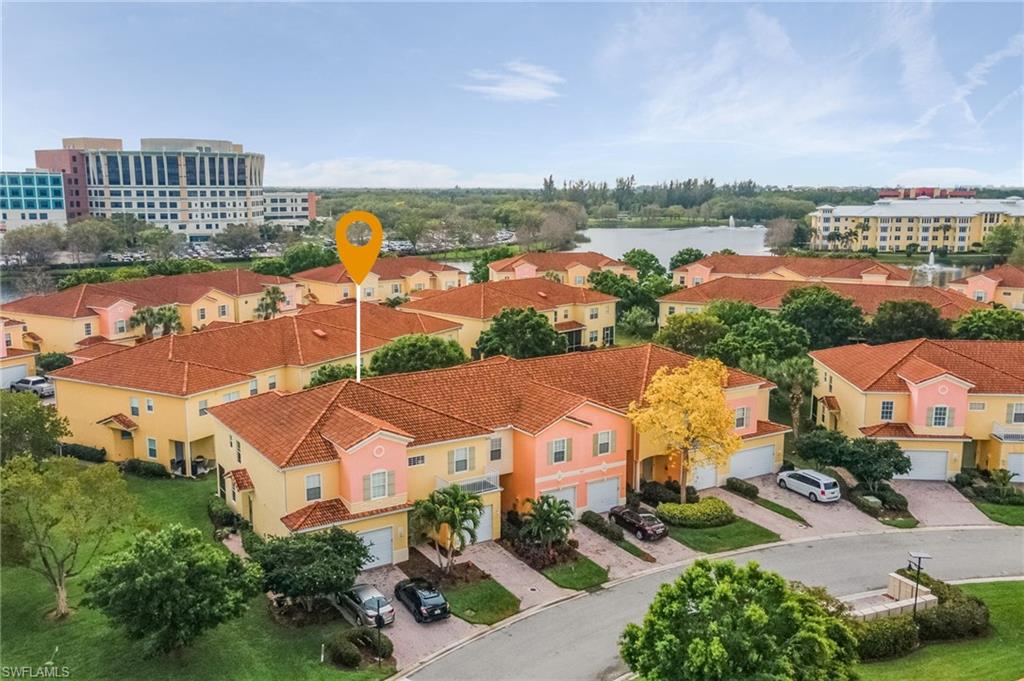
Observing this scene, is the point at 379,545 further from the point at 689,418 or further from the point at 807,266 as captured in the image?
the point at 807,266

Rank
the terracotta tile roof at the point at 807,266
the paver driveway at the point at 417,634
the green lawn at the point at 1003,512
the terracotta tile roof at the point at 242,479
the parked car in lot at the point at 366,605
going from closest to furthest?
the paver driveway at the point at 417,634, the parked car in lot at the point at 366,605, the terracotta tile roof at the point at 242,479, the green lawn at the point at 1003,512, the terracotta tile roof at the point at 807,266

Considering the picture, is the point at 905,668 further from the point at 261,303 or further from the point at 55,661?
the point at 261,303

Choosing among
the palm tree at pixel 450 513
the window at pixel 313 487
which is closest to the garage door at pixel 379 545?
the palm tree at pixel 450 513

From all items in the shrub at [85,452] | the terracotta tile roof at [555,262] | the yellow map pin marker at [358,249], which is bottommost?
the shrub at [85,452]

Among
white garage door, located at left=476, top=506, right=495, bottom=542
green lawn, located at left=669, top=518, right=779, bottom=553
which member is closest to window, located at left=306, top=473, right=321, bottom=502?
white garage door, located at left=476, top=506, right=495, bottom=542

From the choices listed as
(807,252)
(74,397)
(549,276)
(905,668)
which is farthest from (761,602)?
(807,252)

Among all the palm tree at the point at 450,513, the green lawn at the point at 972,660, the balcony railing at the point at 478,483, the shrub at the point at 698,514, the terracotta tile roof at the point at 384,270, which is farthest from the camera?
the terracotta tile roof at the point at 384,270

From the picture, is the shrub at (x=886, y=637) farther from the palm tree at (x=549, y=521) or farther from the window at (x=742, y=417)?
the window at (x=742, y=417)

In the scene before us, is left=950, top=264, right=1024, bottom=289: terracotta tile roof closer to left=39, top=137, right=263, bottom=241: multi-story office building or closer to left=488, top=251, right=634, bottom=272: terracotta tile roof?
left=488, top=251, right=634, bottom=272: terracotta tile roof
